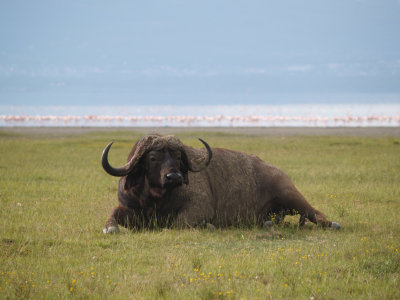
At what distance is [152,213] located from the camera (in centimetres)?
1012

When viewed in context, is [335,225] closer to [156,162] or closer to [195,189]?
[195,189]

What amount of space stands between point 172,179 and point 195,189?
1331 mm

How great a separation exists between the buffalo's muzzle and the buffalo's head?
0.04 meters

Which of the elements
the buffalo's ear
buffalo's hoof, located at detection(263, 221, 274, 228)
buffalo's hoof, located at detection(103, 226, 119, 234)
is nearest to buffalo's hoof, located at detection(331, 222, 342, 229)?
buffalo's hoof, located at detection(263, 221, 274, 228)

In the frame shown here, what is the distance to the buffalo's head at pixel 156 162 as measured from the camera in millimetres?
9492

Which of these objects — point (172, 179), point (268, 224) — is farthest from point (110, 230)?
point (268, 224)

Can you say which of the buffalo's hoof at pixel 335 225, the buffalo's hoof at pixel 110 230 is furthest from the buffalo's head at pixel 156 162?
the buffalo's hoof at pixel 335 225

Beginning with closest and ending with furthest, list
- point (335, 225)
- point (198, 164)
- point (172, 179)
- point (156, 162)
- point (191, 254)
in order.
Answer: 1. point (191, 254)
2. point (172, 179)
3. point (156, 162)
4. point (198, 164)
5. point (335, 225)

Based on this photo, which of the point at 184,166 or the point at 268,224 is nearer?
the point at 184,166

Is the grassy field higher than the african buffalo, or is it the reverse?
the african buffalo

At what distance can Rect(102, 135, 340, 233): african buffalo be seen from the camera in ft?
31.9

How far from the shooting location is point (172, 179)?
920cm

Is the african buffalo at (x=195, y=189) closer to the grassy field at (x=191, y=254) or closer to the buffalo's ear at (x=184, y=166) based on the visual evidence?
the buffalo's ear at (x=184, y=166)

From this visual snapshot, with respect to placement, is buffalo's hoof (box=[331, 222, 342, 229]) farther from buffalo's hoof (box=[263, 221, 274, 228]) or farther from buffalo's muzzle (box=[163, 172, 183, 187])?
buffalo's muzzle (box=[163, 172, 183, 187])
